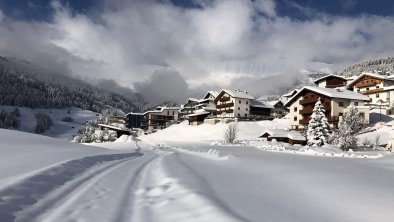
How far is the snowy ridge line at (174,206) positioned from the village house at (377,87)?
82827mm

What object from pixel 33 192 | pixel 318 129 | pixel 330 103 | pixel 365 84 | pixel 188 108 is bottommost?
pixel 33 192

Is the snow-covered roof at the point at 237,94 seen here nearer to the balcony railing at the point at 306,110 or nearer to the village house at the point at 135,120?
the balcony railing at the point at 306,110

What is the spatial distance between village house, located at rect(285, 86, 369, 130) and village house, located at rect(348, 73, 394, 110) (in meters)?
10.4

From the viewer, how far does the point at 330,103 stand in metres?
74.9

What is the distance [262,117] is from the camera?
110 metres

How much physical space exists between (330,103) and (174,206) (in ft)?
237

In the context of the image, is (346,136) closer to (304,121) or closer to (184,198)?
(304,121)

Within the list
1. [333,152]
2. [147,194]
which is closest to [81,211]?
[147,194]

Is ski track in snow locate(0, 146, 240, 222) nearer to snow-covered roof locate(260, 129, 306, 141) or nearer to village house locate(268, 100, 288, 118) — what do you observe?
snow-covered roof locate(260, 129, 306, 141)

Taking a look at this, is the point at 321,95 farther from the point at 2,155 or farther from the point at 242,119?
the point at 2,155

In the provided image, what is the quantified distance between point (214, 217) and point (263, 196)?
3.13m

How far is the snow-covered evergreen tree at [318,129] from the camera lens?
52.9 metres

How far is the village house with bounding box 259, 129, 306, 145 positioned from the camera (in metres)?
66.7

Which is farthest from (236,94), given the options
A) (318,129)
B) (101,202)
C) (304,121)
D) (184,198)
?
(101,202)
